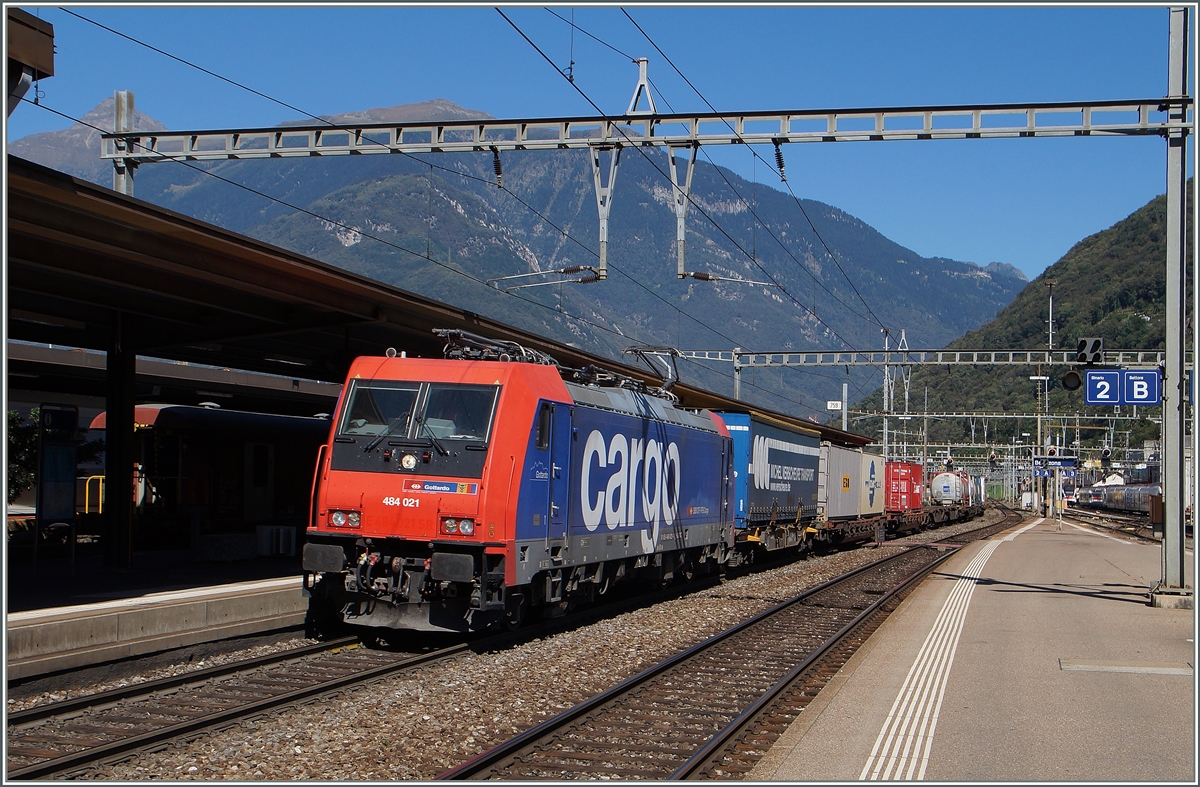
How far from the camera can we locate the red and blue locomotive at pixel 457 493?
37.9 feet

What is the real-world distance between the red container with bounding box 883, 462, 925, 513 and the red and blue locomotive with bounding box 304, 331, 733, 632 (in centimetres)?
3214

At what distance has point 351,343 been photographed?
64.2 ft

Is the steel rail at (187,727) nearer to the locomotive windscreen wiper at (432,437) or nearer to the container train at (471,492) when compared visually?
the container train at (471,492)

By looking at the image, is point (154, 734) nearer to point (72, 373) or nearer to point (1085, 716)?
point (1085, 716)

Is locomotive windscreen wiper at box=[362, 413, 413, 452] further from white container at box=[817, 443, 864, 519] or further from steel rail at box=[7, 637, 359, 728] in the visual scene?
white container at box=[817, 443, 864, 519]

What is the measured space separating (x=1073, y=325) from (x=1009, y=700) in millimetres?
106528

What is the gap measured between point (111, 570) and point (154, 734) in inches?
373

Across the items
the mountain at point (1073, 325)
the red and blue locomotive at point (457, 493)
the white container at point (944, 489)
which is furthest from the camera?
the mountain at point (1073, 325)

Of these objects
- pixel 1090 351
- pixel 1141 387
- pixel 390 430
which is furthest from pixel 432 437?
pixel 1141 387

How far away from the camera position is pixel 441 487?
11.7 m

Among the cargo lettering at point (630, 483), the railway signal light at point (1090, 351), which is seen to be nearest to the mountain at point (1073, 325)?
the railway signal light at point (1090, 351)

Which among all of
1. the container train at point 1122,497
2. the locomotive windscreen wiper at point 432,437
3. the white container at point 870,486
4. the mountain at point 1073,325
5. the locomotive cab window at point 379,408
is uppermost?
the mountain at point 1073,325

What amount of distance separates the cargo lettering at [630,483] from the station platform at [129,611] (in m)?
4.02

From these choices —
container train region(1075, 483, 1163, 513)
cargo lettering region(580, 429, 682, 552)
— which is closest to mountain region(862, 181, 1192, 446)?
container train region(1075, 483, 1163, 513)
